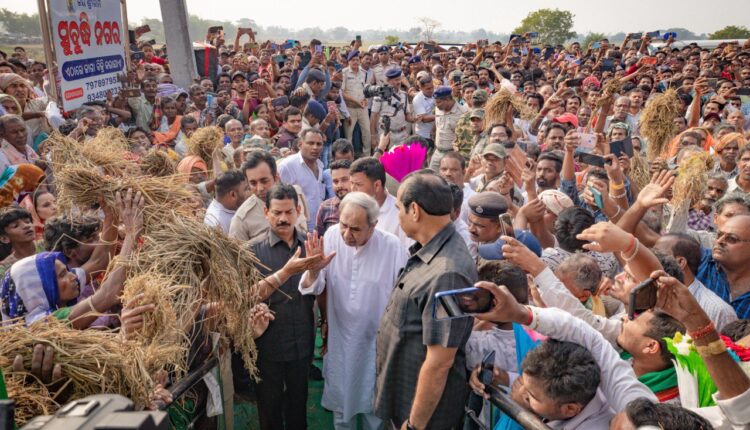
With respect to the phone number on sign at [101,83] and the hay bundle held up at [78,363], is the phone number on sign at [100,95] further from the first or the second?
the hay bundle held up at [78,363]

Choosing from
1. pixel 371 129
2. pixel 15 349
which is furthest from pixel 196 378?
pixel 371 129

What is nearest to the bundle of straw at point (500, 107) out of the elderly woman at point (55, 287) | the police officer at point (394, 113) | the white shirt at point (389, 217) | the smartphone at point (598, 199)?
the police officer at point (394, 113)

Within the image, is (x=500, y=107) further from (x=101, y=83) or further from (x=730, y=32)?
(x=730, y=32)

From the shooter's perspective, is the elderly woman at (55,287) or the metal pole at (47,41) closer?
the elderly woman at (55,287)

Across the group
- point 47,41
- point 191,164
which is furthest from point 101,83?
point 191,164

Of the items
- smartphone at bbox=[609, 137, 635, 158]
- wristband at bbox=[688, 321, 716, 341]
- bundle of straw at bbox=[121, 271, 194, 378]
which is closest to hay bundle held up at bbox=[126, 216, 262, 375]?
bundle of straw at bbox=[121, 271, 194, 378]

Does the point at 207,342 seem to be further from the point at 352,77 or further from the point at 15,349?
the point at 352,77

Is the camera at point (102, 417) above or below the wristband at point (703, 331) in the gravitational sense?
above

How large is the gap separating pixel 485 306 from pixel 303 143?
370 cm

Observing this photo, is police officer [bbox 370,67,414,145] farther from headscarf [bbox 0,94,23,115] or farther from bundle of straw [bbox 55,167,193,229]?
bundle of straw [bbox 55,167,193,229]

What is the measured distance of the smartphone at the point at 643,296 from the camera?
6.88 ft

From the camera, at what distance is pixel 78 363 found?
1.96 metres

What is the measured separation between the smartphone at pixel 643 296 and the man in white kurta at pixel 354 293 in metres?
1.73

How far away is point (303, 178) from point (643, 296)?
4091 mm
